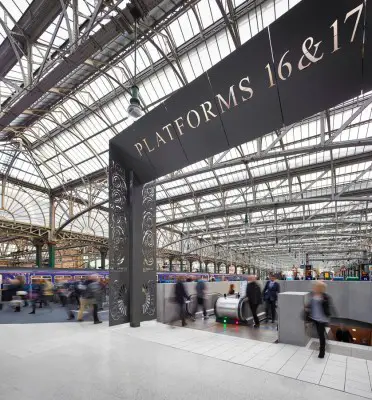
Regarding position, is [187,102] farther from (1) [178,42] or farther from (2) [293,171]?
(2) [293,171]

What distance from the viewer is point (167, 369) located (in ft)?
18.4

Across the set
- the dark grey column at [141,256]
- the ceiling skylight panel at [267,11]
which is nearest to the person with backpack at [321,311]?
the dark grey column at [141,256]

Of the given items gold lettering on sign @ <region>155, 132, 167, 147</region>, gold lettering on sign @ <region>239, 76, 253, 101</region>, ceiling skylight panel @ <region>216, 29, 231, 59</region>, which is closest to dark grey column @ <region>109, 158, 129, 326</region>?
gold lettering on sign @ <region>155, 132, 167, 147</region>

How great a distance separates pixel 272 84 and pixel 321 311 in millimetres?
5014

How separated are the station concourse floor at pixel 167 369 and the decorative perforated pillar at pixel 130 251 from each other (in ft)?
4.64

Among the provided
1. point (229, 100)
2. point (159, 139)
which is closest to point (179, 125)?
Answer: point (159, 139)

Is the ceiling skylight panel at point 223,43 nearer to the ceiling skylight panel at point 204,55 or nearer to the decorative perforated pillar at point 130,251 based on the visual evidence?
the ceiling skylight panel at point 204,55

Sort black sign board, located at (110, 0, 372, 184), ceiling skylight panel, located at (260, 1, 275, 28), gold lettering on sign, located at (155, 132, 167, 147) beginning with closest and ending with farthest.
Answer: black sign board, located at (110, 0, 372, 184)
gold lettering on sign, located at (155, 132, 167, 147)
ceiling skylight panel, located at (260, 1, 275, 28)

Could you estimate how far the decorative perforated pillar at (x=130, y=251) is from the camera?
9758 mm

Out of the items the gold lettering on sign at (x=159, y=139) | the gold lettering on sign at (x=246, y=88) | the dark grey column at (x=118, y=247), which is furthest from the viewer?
the dark grey column at (x=118, y=247)

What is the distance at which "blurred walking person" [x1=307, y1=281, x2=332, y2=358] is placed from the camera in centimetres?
641

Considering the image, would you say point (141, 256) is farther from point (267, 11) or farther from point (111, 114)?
point (111, 114)

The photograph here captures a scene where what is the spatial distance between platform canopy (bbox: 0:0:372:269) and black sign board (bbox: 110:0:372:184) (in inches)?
23.0

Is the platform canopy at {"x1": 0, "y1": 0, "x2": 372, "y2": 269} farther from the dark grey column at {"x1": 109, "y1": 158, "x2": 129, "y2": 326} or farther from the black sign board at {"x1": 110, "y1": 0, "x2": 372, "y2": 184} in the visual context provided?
the dark grey column at {"x1": 109, "y1": 158, "x2": 129, "y2": 326}
